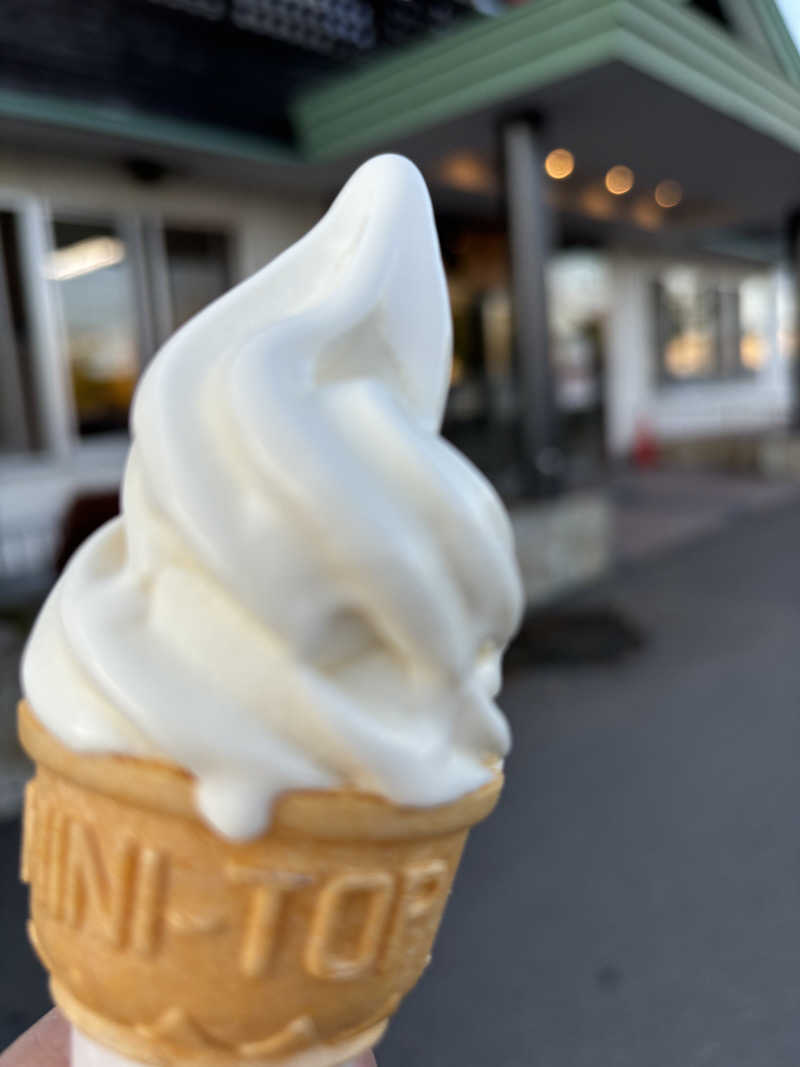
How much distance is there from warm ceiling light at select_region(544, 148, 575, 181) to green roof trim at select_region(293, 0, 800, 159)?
138 cm

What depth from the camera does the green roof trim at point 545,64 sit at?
16.7 ft

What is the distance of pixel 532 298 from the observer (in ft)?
21.7

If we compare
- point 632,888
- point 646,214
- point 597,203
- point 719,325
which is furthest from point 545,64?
point 719,325

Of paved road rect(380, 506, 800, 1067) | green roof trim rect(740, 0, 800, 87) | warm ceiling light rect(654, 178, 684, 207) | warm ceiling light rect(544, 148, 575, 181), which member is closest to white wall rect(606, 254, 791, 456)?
warm ceiling light rect(654, 178, 684, 207)

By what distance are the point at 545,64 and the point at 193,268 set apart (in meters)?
3.78

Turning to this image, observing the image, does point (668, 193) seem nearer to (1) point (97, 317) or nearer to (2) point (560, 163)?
(2) point (560, 163)

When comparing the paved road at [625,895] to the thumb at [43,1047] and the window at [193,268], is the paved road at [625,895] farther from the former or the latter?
the window at [193,268]

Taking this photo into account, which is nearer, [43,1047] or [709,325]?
[43,1047]

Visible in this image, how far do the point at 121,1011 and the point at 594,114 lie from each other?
6780 millimetres

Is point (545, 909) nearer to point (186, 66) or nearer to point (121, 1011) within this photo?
point (121, 1011)

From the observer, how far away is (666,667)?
16.6 ft

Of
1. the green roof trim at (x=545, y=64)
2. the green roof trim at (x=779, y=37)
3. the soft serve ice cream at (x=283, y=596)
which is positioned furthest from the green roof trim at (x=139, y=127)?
the soft serve ice cream at (x=283, y=596)

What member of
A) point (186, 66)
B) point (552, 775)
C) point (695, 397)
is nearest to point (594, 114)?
point (186, 66)

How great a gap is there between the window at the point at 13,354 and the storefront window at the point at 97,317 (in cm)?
29
